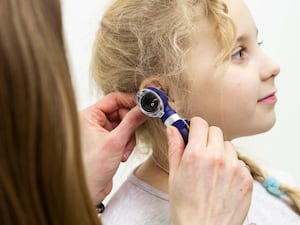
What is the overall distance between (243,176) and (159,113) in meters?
0.15

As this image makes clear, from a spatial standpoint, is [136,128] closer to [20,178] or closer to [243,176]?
[243,176]

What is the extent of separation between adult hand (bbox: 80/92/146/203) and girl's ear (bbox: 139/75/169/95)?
0.04 metres

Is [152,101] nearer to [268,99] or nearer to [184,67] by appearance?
[184,67]

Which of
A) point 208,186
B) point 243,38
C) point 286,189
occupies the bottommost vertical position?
point 286,189

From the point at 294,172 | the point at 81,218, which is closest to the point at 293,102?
the point at 294,172

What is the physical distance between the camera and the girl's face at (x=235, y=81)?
765mm

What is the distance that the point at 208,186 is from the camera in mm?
634

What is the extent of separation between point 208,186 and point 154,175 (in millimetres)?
200

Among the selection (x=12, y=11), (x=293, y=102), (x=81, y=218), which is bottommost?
(x=293, y=102)

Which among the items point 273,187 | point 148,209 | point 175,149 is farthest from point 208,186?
point 273,187

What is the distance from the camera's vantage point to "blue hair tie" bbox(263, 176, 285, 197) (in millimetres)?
890

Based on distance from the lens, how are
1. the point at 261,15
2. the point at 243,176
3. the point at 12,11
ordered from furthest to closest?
the point at 261,15 → the point at 243,176 → the point at 12,11

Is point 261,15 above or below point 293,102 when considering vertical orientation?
above

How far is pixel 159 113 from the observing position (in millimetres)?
710
